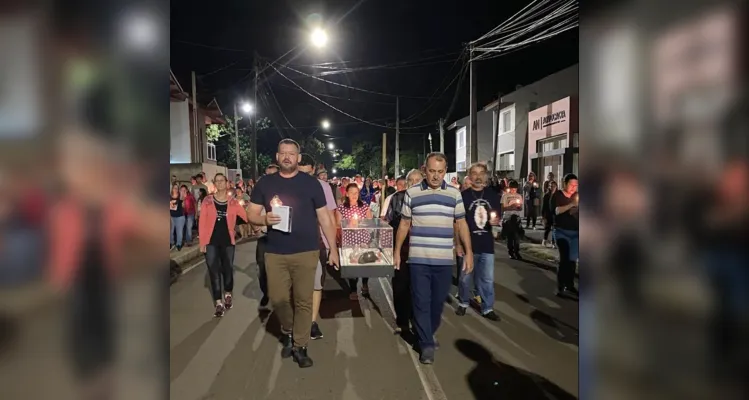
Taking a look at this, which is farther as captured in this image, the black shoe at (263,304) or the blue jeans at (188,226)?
the blue jeans at (188,226)

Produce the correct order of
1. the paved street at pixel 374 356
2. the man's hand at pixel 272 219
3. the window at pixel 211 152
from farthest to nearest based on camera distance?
the window at pixel 211 152 → the man's hand at pixel 272 219 → the paved street at pixel 374 356

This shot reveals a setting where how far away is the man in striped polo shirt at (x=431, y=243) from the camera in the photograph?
4.34 m

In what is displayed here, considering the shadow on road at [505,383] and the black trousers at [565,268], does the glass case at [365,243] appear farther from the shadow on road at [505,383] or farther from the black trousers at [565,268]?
the black trousers at [565,268]

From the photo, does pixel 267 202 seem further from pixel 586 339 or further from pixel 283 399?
pixel 586 339

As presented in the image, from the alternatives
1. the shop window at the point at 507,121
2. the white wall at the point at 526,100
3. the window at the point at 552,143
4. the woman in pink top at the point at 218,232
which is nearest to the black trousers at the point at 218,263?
the woman in pink top at the point at 218,232

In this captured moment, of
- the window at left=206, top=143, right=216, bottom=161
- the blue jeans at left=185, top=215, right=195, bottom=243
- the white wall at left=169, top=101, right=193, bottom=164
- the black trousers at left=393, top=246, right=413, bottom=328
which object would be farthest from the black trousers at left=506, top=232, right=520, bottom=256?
the window at left=206, top=143, right=216, bottom=161

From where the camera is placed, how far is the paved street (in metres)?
3.65

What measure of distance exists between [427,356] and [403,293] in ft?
3.49

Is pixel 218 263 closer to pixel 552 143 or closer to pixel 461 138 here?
pixel 552 143

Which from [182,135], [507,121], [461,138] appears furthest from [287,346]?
[461,138]

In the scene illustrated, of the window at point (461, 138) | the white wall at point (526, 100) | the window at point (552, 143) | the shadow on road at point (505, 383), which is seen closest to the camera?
the shadow on road at point (505, 383)

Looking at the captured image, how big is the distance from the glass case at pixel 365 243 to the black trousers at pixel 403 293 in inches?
12.4

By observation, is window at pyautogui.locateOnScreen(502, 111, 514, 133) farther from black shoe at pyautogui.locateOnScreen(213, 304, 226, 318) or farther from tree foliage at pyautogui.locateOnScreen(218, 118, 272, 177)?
black shoe at pyautogui.locateOnScreen(213, 304, 226, 318)

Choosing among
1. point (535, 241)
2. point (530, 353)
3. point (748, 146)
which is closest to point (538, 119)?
point (535, 241)
